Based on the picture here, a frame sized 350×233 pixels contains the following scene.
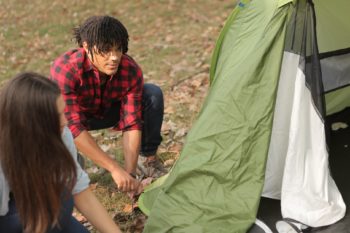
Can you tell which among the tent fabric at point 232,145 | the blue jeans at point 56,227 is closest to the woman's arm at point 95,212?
the blue jeans at point 56,227

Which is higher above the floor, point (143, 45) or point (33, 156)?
point (33, 156)

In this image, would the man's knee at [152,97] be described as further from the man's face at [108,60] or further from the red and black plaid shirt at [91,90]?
the man's face at [108,60]

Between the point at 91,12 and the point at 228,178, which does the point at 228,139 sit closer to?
the point at 228,178

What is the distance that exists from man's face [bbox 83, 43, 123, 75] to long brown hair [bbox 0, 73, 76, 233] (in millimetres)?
672

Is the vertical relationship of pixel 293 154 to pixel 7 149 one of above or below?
below

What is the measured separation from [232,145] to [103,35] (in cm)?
74

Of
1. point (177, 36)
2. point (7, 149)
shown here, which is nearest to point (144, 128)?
point (7, 149)

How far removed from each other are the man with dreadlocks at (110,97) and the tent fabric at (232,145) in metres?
0.25

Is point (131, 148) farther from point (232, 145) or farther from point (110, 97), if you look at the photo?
point (232, 145)

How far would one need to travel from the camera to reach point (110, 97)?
8.38 ft

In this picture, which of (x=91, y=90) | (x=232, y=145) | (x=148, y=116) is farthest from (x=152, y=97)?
(x=232, y=145)

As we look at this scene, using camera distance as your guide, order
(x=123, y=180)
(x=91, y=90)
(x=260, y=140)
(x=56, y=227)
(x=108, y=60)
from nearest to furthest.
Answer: (x=56, y=227) → (x=260, y=140) → (x=123, y=180) → (x=108, y=60) → (x=91, y=90)

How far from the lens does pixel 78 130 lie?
2.30 metres

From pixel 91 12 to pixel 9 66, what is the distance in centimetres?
188
